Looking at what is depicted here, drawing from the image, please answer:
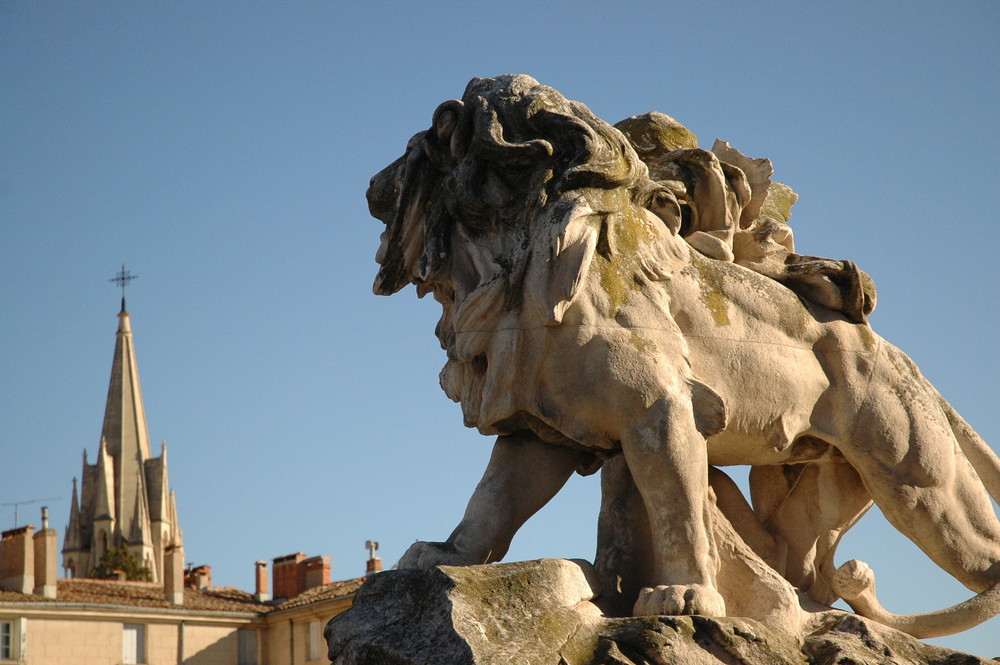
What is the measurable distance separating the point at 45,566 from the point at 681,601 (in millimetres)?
40355

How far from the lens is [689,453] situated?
6023 millimetres

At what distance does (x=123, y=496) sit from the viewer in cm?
10312

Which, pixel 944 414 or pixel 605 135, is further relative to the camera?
pixel 944 414

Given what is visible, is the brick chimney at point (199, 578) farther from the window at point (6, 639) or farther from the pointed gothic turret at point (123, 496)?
the pointed gothic turret at point (123, 496)

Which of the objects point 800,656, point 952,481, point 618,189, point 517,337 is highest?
point 618,189

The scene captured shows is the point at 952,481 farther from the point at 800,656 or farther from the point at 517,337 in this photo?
the point at 517,337

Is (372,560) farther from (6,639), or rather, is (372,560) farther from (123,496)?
(123,496)

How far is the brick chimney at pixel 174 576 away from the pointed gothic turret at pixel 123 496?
52.1m

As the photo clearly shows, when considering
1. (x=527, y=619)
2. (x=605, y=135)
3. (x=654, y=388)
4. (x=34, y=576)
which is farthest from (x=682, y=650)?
(x=34, y=576)

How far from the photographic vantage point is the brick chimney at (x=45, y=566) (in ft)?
142

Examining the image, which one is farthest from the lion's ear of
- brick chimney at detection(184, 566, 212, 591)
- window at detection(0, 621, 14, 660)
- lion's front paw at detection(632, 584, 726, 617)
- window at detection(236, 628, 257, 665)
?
brick chimney at detection(184, 566, 212, 591)

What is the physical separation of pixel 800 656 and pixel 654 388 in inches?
40.8

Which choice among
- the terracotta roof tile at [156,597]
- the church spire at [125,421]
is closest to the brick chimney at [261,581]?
the terracotta roof tile at [156,597]

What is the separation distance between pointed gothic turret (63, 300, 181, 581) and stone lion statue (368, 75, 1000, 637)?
93.1 m
